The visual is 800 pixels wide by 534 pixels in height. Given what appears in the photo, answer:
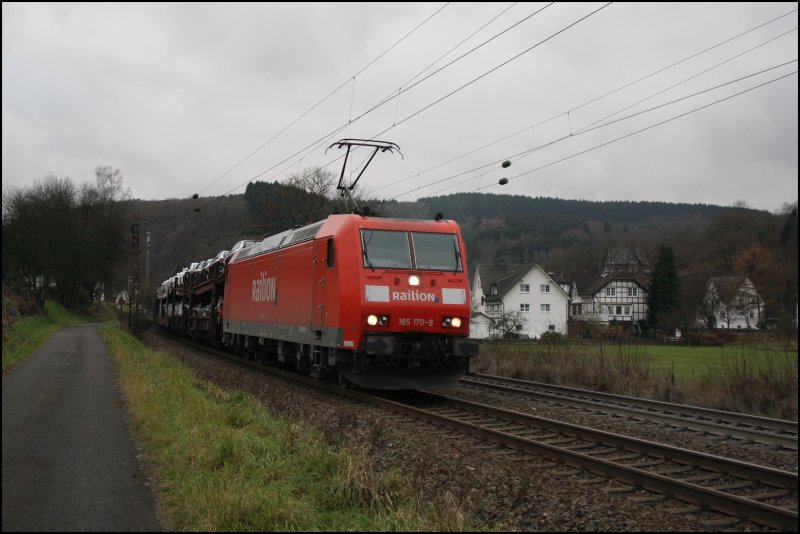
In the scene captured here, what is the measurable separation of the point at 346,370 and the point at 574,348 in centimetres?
738

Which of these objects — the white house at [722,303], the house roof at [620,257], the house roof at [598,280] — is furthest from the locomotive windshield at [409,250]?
the house roof at [620,257]

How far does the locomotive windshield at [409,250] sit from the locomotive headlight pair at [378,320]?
2.91 feet

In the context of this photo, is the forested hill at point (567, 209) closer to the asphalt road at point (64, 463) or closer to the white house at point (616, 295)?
the white house at point (616, 295)

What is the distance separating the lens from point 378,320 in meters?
12.3

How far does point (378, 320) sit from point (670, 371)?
6.76m

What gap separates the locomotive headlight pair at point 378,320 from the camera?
40.3 feet

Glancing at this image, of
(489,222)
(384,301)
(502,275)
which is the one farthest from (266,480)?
(489,222)

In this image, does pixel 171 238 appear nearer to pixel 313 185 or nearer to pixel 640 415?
pixel 313 185

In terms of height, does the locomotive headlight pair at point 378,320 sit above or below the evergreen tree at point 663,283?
below

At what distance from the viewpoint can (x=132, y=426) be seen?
8.59m

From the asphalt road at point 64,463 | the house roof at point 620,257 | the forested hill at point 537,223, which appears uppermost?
the forested hill at point 537,223

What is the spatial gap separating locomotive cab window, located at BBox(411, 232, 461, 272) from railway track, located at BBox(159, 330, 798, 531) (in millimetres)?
2794

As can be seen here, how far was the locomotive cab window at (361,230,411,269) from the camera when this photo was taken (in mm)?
12633

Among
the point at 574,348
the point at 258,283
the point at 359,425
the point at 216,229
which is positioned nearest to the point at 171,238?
the point at 216,229
